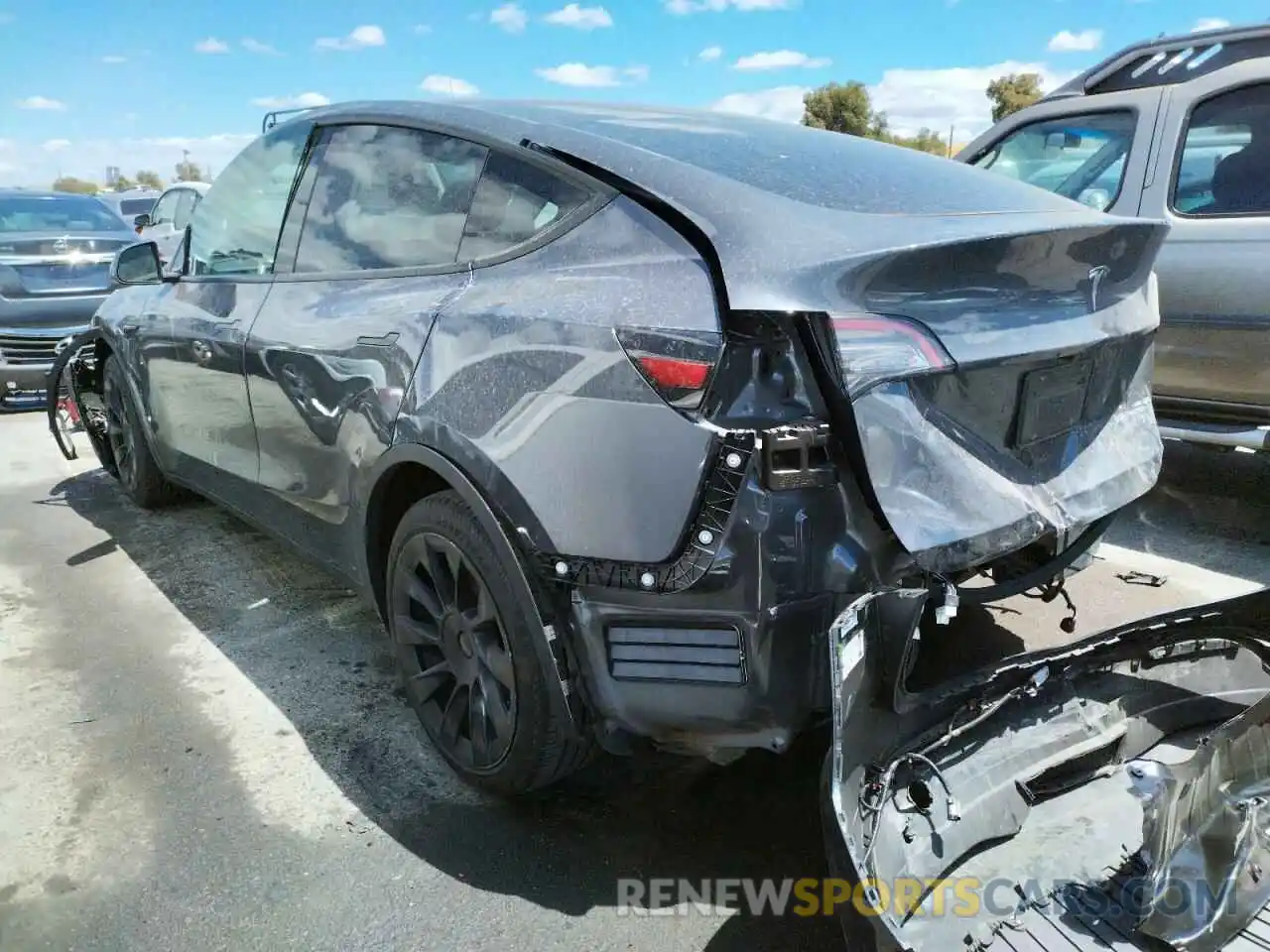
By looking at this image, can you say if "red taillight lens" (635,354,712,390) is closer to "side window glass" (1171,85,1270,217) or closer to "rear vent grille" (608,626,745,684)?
"rear vent grille" (608,626,745,684)

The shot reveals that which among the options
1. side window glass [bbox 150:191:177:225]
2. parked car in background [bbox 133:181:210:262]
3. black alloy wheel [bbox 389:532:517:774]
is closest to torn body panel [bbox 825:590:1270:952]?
black alloy wheel [bbox 389:532:517:774]

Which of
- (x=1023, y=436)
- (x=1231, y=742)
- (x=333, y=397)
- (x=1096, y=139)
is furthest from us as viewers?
(x=1096, y=139)

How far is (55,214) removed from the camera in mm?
8828

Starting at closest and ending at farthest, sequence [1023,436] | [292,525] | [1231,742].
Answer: [1231,742], [1023,436], [292,525]

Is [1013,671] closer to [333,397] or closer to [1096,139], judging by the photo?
[333,397]

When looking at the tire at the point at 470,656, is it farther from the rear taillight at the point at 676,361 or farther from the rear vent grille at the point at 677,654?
the rear taillight at the point at 676,361

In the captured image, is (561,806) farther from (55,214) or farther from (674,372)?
(55,214)

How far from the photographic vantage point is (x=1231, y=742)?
68.1 inches

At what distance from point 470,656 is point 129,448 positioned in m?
3.18

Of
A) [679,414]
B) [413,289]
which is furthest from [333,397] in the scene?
[679,414]

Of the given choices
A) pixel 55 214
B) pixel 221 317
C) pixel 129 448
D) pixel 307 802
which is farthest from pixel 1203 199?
pixel 55 214

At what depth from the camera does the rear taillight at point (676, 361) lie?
1.78m

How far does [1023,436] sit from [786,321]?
1.98 ft

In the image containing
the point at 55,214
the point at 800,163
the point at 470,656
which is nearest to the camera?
the point at 800,163
